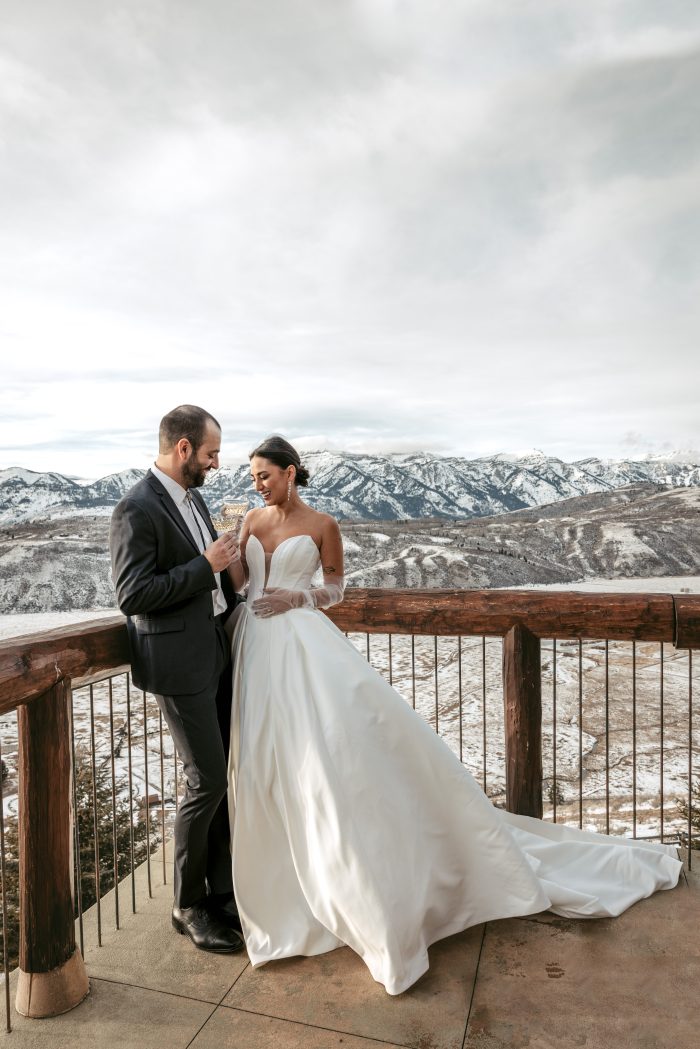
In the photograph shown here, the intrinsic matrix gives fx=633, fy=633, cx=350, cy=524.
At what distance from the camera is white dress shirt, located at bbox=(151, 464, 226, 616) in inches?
79.3

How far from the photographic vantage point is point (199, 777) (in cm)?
197

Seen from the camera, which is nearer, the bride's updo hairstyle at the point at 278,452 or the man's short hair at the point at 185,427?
the man's short hair at the point at 185,427

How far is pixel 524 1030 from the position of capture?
1651mm

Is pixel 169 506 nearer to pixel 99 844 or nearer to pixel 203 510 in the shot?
pixel 203 510

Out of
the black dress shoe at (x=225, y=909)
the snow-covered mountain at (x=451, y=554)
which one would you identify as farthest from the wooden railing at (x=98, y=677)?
the snow-covered mountain at (x=451, y=554)

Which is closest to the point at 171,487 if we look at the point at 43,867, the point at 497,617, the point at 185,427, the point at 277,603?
the point at 185,427

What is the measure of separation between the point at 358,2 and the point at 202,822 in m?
3.69

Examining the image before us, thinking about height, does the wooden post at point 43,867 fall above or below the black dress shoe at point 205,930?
above

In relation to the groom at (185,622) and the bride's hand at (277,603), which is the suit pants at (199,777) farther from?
the bride's hand at (277,603)

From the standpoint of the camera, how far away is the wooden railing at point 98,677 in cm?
174

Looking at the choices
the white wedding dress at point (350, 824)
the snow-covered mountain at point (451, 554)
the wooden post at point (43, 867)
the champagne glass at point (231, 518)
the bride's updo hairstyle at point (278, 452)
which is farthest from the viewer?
the snow-covered mountain at point (451, 554)

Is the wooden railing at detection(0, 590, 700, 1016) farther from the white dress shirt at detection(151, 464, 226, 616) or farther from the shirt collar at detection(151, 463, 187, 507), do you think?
the shirt collar at detection(151, 463, 187, 507)

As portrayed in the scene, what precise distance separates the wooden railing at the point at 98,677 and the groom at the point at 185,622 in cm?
23

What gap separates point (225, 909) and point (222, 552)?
4.05ft
